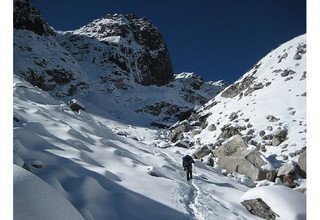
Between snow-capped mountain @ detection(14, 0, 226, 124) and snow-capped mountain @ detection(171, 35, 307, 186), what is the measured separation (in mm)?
15412

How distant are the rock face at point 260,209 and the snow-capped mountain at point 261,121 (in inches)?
261

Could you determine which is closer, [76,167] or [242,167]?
[76,167]

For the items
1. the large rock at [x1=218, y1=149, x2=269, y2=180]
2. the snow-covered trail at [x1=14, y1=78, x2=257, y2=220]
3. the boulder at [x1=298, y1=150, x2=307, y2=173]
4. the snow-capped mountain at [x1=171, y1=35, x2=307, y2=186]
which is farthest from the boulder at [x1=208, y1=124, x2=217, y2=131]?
the snow-covered trail at [x1=14, y1=78, x2=257, y2=220]

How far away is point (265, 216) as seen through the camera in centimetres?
1122

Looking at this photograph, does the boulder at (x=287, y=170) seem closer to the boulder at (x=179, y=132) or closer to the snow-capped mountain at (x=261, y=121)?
the snow-capped mountain at (x=261, y=121)

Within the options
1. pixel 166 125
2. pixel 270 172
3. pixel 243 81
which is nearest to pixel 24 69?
pixel 166 125

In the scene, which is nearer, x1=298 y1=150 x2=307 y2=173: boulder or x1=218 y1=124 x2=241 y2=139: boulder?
x1=298 y1=150 x2=307 y2=173: boulder

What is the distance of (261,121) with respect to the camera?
91.7 ft

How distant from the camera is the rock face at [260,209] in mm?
11062

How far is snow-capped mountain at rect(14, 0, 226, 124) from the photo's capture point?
5391cm

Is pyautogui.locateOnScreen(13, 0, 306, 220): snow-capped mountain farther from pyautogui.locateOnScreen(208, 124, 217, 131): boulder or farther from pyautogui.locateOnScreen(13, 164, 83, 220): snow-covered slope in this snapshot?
pyautogui.locateOnScreen(208, 124, 217, 131): boulder
